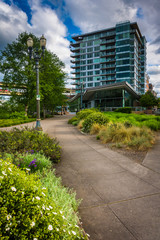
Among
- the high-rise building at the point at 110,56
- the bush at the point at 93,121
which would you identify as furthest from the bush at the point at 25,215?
the high-rise building at the point at 110,56

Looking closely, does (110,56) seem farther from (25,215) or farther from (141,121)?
(25,215)

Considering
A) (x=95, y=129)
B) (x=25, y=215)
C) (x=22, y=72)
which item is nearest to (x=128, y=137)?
(x=95, y=129)

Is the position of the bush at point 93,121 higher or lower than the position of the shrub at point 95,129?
higher

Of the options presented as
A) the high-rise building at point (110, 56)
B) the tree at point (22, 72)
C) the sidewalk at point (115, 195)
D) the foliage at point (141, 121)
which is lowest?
the sidewalk at point (115, 195)

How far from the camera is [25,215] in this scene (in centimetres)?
139

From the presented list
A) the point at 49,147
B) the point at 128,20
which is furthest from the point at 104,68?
the point at 49,147

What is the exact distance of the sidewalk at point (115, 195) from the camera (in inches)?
83.5

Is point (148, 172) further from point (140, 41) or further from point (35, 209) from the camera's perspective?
point (140, 41)

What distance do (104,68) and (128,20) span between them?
967 inches

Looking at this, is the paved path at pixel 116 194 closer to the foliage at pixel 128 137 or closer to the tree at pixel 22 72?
the foliage at pixel 128 137

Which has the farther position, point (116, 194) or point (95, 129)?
point (95, 129)

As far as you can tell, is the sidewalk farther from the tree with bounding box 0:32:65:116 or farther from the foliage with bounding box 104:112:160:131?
the tree with bounding box 0:32:65:116

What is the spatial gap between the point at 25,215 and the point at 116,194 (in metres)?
2.12

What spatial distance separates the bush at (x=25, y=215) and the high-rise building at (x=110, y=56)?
216 ft
